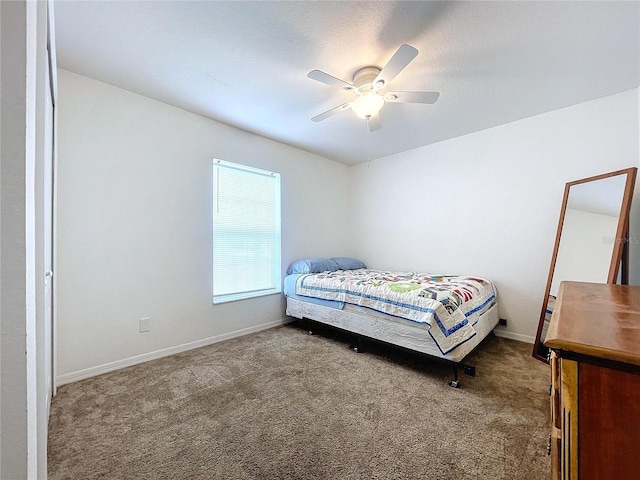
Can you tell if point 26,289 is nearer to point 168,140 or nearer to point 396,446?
point 396,446

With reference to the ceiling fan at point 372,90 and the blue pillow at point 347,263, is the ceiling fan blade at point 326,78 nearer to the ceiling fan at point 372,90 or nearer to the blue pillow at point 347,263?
the ceiling fan at point 372,90

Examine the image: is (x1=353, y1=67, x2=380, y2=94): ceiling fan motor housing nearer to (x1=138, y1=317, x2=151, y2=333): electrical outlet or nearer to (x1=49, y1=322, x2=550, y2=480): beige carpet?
(x1=49, y1=322, x2=550, y2=480): beige carpet

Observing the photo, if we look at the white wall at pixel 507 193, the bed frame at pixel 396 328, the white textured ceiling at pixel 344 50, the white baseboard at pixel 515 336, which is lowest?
the white baseboard at pixel 515 336

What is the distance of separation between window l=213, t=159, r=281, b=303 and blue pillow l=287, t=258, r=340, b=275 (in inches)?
8.6

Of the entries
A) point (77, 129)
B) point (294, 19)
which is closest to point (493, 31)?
point (294, 19)

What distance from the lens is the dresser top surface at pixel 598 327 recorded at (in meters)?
0.56

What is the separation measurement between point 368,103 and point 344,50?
0.41 meters

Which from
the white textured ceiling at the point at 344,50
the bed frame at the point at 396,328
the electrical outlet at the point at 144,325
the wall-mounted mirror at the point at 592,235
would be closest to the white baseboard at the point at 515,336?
the bed frame at the point at 396,328

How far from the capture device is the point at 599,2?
4.95ft

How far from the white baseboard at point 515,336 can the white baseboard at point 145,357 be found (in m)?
2.78

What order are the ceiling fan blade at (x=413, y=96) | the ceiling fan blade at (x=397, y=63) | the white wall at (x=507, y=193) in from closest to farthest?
the ceiling fan blade at (x=397, y=63)
the ceiling fan blade at (x=413, y=96)
the white wall at (x=507, y=193)

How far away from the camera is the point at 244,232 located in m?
3.33

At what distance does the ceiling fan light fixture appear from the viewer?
2.10 meters

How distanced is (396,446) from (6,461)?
1551 mm
